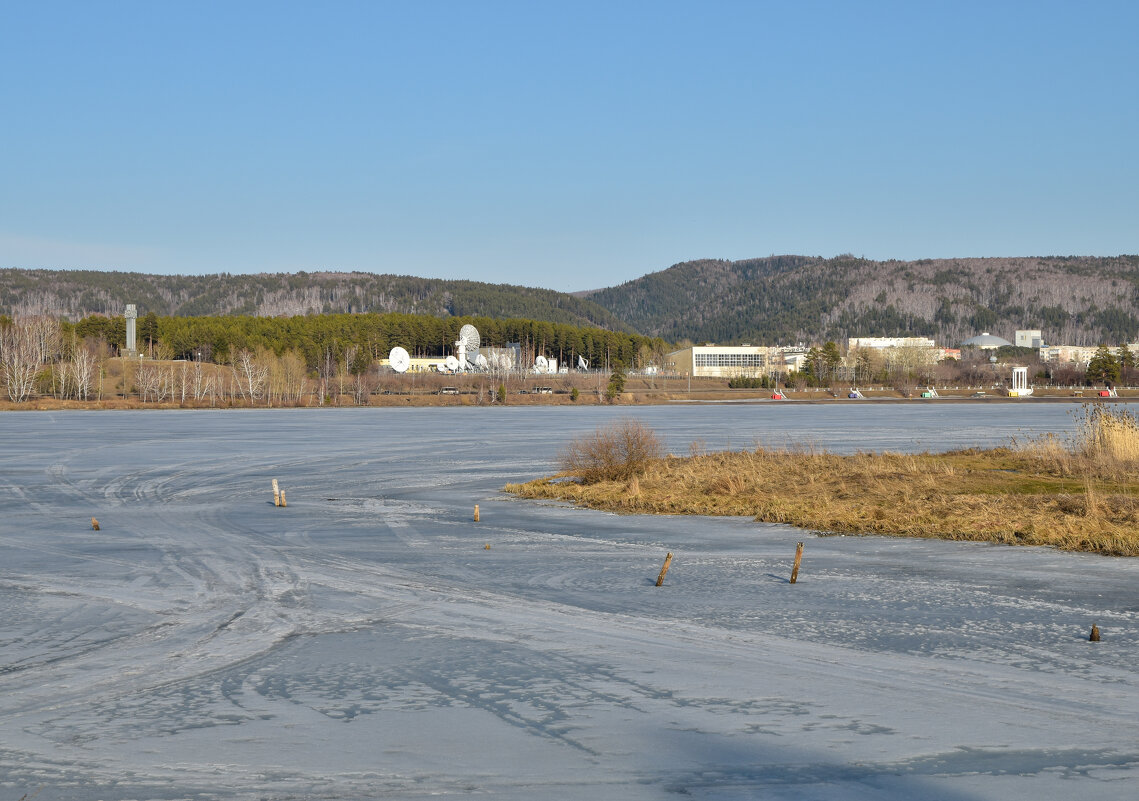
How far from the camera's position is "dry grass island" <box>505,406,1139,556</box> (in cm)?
1816

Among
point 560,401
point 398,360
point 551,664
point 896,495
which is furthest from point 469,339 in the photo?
point 551,664

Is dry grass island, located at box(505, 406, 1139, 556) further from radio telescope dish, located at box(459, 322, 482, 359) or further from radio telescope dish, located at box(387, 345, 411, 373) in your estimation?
Answer: radio telescope dish, located at box(459, 322, 482, 359)

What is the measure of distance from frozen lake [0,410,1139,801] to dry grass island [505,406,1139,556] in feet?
3.68

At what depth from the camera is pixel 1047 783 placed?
22.3 feet

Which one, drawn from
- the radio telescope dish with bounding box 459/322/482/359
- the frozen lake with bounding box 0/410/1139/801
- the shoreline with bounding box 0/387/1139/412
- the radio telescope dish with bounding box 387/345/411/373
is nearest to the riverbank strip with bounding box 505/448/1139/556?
the frozen lake with bounding box 0/410/1139/801

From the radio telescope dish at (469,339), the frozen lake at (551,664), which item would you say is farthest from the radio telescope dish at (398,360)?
the frozen lake at (551,664)

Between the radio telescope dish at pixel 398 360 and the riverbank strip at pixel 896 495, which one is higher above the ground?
the radio telescope dish at pixel 398 360

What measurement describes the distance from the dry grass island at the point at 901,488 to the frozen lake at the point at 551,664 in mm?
1121

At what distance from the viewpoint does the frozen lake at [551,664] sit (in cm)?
707

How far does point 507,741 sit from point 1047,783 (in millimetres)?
3662

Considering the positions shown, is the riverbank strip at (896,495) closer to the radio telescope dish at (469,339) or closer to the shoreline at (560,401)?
the shoreline at (560,401)

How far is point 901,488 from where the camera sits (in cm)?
2283

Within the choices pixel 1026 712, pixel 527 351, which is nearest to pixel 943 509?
pixel 1026 712

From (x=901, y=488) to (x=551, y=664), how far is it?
49.0 feet
